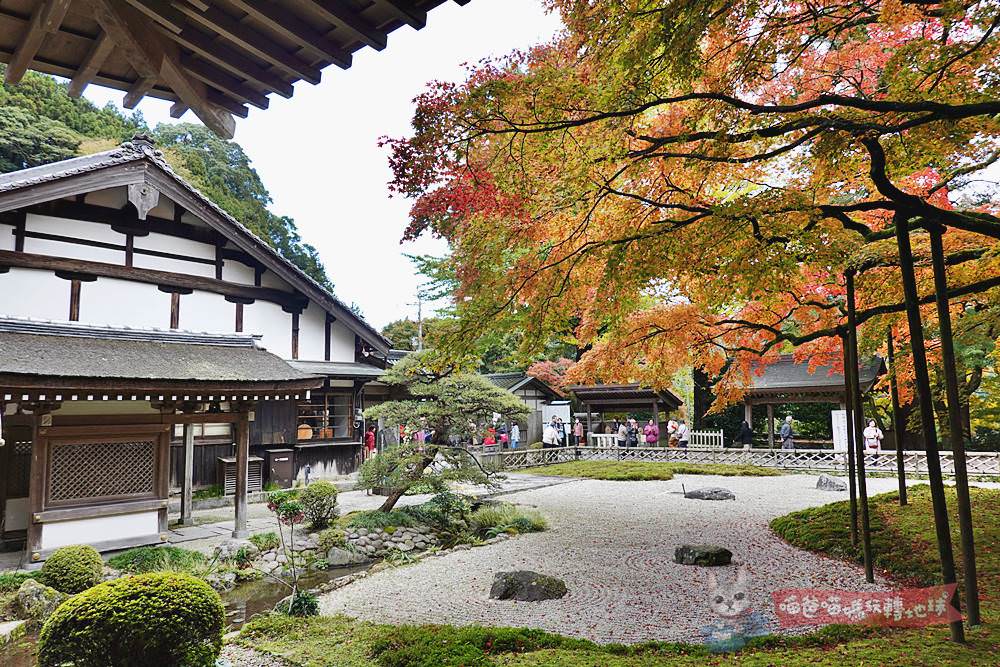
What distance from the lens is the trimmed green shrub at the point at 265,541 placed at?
33.8 ft

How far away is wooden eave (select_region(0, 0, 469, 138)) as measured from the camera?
1.83 m

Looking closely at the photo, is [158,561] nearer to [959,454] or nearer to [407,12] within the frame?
[407,12]

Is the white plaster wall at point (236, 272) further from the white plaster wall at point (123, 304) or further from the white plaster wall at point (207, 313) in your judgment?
the white plaster wall at point (123, 304)

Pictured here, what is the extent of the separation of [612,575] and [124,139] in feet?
112

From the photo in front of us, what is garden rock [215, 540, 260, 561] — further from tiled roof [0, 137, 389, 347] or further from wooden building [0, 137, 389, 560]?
tiled roof [0, 137, 389, 347]

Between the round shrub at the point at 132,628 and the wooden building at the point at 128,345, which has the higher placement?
the wooden building at the point at 128,345

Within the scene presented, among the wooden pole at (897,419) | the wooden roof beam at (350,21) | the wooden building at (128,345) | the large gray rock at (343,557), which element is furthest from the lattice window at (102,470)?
the wooden pole at (897,419)

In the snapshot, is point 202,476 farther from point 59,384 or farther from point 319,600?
point 319,600

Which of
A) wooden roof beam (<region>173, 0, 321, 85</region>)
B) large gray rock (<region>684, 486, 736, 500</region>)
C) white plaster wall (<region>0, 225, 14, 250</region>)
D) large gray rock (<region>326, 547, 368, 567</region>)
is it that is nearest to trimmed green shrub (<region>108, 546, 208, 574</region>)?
large gray rock (<region>326, 547, 368, 567</region>)

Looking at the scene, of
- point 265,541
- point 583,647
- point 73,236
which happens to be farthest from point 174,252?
point 583,647

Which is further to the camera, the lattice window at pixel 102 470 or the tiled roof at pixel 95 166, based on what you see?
the tiled roof at pixel 95 166

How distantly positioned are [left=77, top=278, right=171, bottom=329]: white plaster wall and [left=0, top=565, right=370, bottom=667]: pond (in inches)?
261

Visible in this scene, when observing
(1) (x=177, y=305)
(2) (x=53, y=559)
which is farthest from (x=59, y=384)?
(1) (x=177, y=305)

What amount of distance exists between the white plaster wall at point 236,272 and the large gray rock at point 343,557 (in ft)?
24.7
